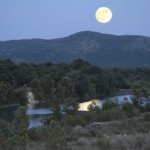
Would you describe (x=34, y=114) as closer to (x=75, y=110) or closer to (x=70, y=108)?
(x=70, y=108)

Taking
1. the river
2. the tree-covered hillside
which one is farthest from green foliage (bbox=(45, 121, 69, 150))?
the tree-covered hillside

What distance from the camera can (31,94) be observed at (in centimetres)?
8769

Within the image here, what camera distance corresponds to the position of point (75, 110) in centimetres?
3853

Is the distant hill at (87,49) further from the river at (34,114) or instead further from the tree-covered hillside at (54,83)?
the river at (34,114)

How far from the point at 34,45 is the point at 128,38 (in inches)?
1491

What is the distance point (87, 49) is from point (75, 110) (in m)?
151

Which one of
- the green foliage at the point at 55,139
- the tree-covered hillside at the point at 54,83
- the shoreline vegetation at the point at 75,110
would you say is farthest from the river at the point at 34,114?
the green foliage at the point at 55,139

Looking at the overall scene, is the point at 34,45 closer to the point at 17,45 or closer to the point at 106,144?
the point at 17,45

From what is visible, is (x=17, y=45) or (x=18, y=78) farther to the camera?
(x=17, y=45)

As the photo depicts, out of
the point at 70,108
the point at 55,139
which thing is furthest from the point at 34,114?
the point at 55,139

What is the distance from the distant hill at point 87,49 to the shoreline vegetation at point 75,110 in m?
38.2

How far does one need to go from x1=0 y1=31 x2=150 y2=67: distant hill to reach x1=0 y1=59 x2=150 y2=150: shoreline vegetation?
38182 mm

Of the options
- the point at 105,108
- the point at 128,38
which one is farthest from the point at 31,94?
the point at 128,38

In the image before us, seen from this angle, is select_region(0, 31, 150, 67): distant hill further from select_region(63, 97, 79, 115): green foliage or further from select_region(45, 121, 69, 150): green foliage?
select_region(45, 121, 69, 150): green foliage
